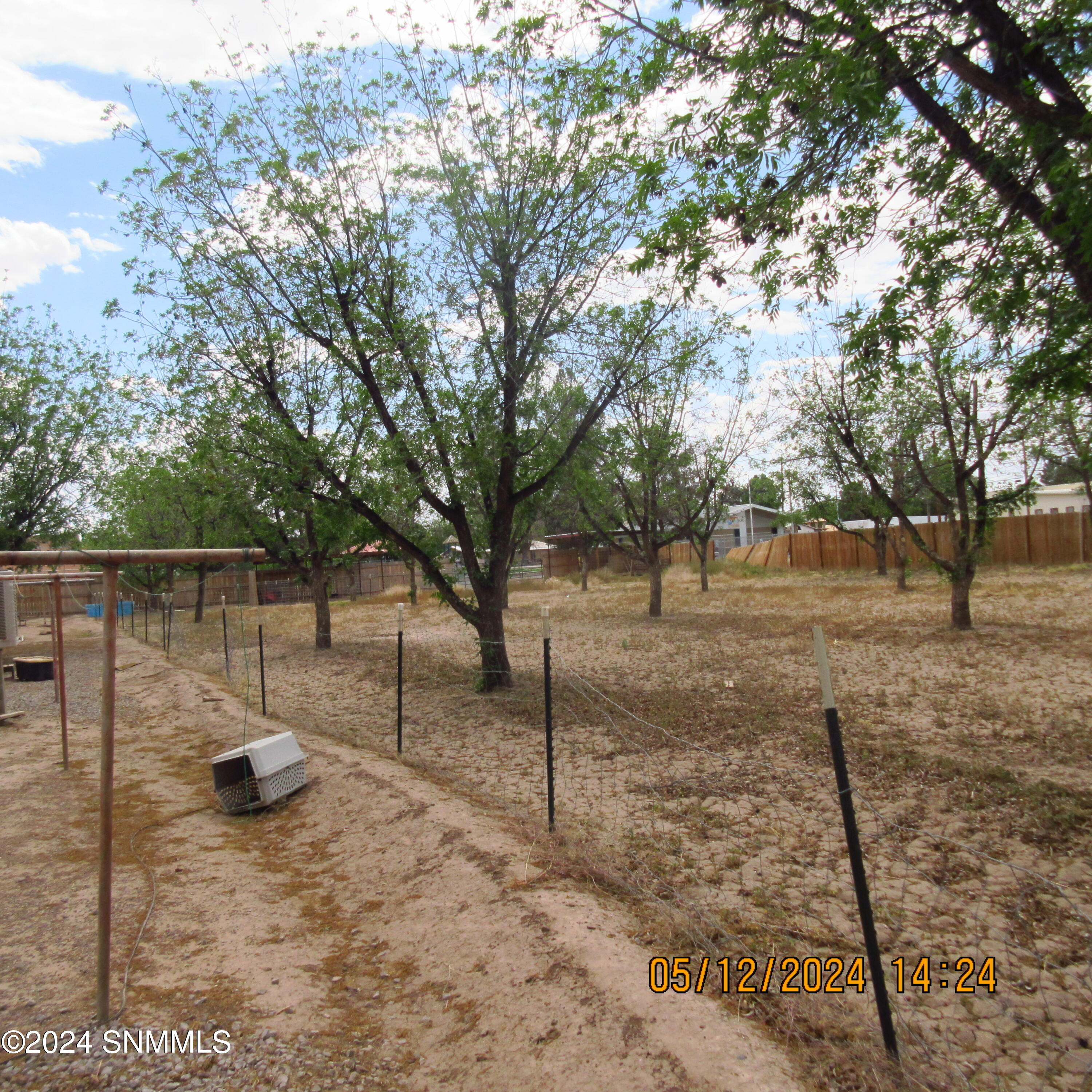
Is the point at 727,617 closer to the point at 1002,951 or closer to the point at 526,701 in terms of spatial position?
the point at 526,701

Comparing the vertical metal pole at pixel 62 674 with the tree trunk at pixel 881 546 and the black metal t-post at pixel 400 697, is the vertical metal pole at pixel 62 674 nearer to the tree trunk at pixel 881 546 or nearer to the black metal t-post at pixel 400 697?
the black metal t-post at pixel 400 697

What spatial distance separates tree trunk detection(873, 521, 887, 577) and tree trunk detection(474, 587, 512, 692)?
19.6 meters

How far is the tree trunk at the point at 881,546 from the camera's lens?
27125mm

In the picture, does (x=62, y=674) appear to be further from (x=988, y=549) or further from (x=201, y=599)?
(x=201, y=599)

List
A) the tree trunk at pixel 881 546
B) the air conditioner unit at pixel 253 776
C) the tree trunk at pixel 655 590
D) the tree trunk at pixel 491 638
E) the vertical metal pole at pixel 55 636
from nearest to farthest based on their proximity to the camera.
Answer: the air conditioner unit at pixel 253 776 < the vertical metal pole at pixel 55 636 < the tree trunk at pixel 491 638 < the tree trunk at pixel 655 590 < the tree trunk at pixel 881 546

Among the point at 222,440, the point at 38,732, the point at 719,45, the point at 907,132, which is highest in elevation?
the point at 719,45

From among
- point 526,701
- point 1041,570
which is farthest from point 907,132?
point 1041,570

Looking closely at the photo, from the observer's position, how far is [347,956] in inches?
144

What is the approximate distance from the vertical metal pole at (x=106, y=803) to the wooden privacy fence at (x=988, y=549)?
854 inches

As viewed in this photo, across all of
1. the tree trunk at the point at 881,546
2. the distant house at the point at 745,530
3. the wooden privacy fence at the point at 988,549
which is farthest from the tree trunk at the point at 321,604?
the distant house at the point at 745,530

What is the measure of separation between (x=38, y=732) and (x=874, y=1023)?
10125mm

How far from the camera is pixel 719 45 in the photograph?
556 cm

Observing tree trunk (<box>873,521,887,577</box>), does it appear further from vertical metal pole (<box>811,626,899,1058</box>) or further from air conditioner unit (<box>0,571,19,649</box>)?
vertical metal pole (<box>811,626,899,1058</box>)

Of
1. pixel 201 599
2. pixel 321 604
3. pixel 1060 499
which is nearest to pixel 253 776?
pixel 321 604
